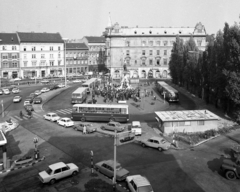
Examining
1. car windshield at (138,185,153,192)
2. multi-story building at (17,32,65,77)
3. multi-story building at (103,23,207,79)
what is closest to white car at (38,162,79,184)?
car windshield at (138,185,153,192)

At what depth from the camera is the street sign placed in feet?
105

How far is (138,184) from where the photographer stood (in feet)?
64.3

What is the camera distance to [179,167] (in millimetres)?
25000

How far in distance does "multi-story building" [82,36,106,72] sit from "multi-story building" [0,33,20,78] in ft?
124

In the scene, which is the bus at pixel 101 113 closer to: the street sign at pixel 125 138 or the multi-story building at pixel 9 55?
the street sign at pixel 125 138

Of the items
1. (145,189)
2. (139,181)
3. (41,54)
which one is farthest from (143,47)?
(145,189)

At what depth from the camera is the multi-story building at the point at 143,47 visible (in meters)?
108

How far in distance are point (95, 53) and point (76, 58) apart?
50.5 ft

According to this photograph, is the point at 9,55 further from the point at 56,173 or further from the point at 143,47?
the point at 56,173

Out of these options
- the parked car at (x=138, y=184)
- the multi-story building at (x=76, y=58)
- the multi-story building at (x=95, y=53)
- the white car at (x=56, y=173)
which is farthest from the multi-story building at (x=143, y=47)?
the parked car at (x=138, y=184)

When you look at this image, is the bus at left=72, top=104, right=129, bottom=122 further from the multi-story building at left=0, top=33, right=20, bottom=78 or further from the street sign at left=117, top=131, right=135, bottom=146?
the multi-story building at left=0, top=33, right=20, bottom=78

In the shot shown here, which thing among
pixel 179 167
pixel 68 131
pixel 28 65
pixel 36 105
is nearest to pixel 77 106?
pixel 68 131

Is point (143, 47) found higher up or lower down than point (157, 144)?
higher up

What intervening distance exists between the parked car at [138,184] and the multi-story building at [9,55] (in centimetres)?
8713
